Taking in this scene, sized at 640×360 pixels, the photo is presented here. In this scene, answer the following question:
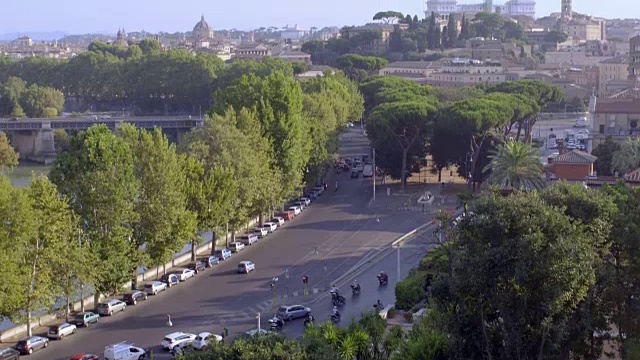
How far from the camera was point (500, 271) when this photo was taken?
11.7 metres

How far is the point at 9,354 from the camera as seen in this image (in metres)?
16.5

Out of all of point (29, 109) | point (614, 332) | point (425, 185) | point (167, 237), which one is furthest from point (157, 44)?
point (614, 332)

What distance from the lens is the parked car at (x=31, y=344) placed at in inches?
666

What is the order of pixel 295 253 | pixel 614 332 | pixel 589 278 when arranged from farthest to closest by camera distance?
1. pixel 295 253
2. pixel 614 332
3. pixel 589 278

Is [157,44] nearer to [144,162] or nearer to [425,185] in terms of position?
[425,185]

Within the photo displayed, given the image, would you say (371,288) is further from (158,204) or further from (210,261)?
(158,204)

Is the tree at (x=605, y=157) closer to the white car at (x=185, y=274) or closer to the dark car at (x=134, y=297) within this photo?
the white car at (x=185, y=274)

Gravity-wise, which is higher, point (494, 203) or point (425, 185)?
point (494, 203)

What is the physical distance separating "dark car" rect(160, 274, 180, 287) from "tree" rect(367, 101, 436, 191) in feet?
45.8

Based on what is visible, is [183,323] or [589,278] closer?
[589,278]

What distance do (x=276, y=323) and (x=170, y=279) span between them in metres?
4.57

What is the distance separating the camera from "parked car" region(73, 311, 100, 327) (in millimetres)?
18625

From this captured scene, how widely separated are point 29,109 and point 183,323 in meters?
47.3

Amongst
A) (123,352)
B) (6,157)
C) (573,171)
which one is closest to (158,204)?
(123,352)
